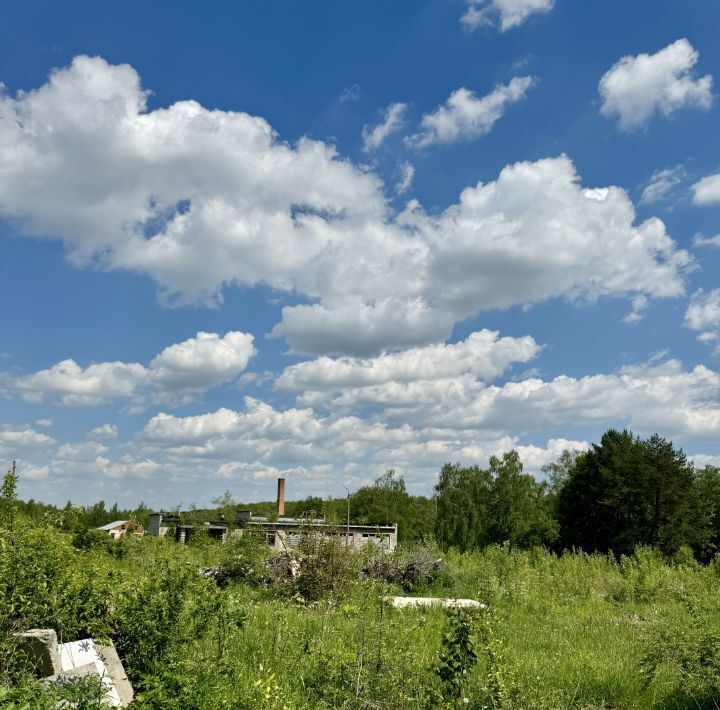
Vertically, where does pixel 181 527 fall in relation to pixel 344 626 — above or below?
above

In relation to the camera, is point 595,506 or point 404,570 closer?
point 404,570

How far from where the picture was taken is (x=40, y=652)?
18.0ft

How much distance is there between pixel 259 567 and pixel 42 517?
6024mm

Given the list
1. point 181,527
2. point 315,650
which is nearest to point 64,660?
point 315,650

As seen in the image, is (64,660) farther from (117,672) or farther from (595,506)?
(595,506)

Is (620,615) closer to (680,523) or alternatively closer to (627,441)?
(680,523)

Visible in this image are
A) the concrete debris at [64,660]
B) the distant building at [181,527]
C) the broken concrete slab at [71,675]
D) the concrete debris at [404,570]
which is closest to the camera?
the broken concrete slab at [71,675]

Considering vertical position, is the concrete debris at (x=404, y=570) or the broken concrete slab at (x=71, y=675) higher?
the broken concrete slab at (x=71, y=675)

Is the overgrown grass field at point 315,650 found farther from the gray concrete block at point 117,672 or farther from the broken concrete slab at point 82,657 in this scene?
the broken concrete slab at point 82,657

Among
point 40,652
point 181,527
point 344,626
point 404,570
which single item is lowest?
point 344,626

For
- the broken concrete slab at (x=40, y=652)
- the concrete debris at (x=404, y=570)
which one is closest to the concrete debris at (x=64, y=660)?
the broken concrete slab at (x=40, y=652)

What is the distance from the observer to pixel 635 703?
7.24 m

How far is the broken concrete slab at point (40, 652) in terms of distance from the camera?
5461 millimetres

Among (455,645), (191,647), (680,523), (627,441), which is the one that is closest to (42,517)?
(191,647)
